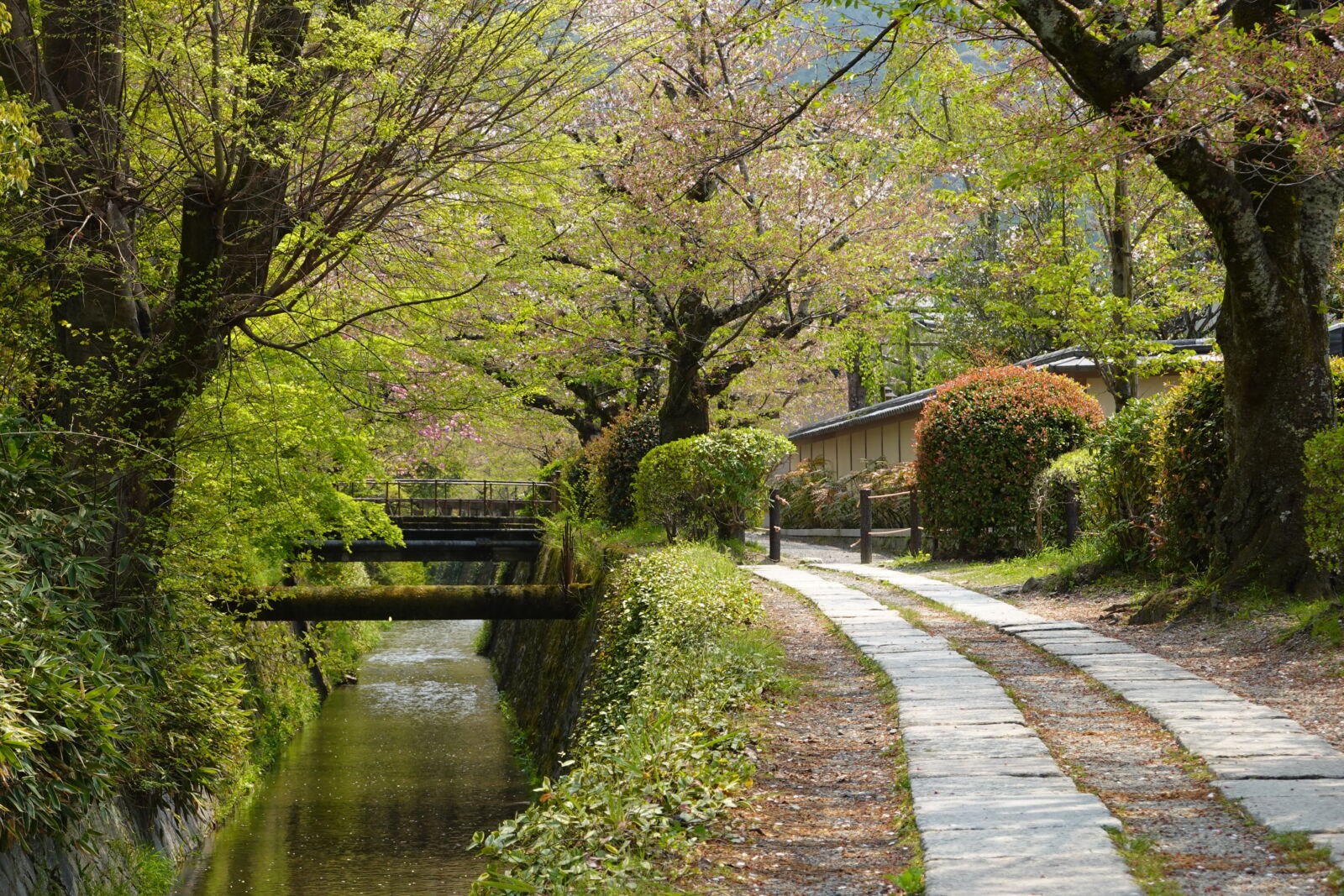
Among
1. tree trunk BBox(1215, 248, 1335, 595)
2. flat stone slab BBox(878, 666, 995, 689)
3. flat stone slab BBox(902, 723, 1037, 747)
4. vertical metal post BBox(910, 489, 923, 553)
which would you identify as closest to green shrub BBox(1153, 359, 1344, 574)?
tree trunk BBox(1215, 248, 1335, 595)

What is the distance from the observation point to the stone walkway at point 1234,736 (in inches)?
161

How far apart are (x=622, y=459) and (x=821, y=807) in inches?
604

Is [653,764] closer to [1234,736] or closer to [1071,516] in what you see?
[1234,736]

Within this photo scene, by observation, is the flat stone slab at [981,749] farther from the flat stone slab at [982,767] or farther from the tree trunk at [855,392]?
the tree trunk at [855,392]

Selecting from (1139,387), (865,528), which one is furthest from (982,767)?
(1139,387)

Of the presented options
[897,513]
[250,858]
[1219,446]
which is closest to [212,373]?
[250,858]

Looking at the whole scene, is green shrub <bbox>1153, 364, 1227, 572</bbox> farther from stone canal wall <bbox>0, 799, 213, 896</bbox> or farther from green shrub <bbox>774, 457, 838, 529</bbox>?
green shrub <bbox>774, 457, 838, 529</bbox>

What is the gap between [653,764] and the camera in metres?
5.06

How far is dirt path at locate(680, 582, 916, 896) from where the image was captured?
389cm

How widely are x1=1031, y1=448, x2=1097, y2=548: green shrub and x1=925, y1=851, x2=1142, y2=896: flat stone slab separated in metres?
10.9

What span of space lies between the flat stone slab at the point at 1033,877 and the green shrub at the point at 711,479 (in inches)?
470

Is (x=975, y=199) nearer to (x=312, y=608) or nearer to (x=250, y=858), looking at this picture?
(x=312, y=608)

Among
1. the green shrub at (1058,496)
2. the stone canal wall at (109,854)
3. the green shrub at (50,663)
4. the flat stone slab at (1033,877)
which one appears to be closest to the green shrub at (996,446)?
the green shrub at (1058,496)

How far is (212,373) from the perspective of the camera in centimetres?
991
